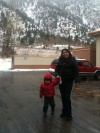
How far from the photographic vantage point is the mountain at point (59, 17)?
129663 millimetres

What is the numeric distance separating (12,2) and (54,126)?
184 feet

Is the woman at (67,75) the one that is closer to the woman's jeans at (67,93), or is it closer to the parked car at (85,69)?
the woman's jeans at (67,93)

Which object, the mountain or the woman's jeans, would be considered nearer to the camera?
the woman's jeans

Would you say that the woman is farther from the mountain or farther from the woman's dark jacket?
the mountain

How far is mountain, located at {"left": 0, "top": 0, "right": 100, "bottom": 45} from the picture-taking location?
130 m

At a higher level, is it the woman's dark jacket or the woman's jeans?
the woman's dark jacket

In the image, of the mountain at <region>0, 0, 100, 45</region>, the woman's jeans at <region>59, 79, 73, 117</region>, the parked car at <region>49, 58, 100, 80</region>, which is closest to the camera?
the woman's jeans at <region>59, 79, 73, 117</region>

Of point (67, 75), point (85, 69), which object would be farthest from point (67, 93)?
point (85, 69)

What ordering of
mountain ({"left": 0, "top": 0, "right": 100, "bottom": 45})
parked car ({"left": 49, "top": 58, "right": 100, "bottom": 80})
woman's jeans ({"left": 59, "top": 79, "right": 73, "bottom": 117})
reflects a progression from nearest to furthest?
1. woman's jeans ({"left": 59, "top": 79, "right": 73, "bottom": 117})
2. parked car ({"left": 49, "top": 58, "right": 100, "bottom": 80})
3. mountain ({"left": 0, "top": 0, "right": 100, "bottom": 45})

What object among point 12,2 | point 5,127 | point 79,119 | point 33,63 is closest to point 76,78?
point 79,119

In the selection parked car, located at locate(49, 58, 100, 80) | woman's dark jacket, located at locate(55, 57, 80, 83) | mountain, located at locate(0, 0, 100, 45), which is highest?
mountain, located at locate(0, 0, 100, 45)

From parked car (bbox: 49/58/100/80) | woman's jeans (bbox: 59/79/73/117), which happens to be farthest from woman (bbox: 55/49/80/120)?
parked car (bbox: 49/58/100/80)

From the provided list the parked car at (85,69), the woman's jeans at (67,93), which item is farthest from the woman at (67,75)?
the parked car at (85,69)

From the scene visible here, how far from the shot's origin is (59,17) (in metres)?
156
